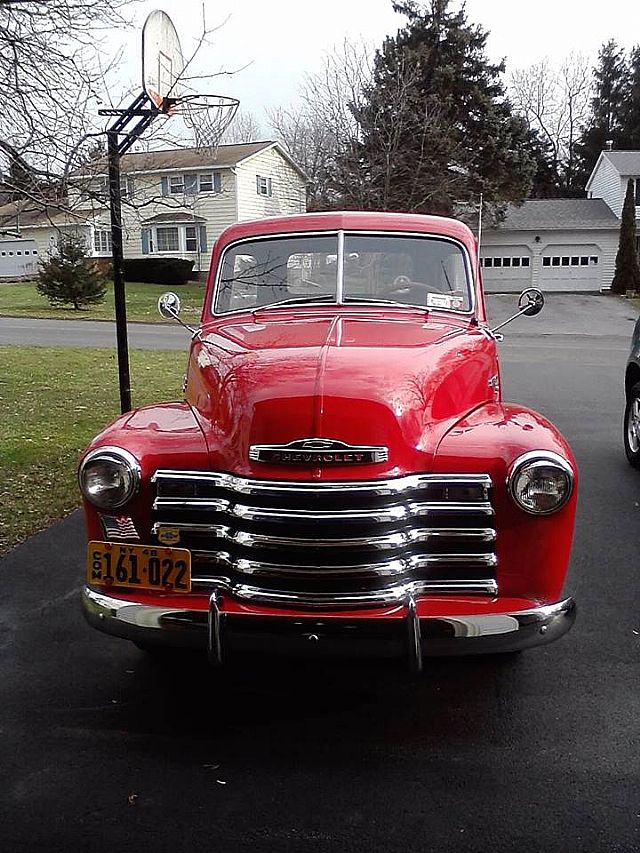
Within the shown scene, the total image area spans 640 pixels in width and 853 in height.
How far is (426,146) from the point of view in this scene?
28.0 m

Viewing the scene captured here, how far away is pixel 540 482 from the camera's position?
2.99 metres

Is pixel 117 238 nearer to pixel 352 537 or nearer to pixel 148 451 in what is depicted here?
pixel 148 451

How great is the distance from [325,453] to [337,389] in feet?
0.96

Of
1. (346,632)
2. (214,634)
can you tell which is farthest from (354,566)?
(214,634)

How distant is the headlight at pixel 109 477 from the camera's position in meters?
3.10

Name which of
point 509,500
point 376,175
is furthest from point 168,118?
point 376,175

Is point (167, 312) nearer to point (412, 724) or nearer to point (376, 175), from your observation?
point (412, 724)

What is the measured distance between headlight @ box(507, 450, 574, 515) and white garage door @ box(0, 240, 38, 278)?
1784 inches

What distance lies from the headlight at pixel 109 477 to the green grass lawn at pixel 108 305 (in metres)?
20.1

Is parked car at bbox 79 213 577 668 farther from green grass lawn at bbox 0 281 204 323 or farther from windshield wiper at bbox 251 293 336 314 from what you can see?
green grass lawn at bbox 0 281 204 323

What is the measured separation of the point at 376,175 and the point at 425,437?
81.7 ft

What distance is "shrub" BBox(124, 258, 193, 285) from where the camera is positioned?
3534cm

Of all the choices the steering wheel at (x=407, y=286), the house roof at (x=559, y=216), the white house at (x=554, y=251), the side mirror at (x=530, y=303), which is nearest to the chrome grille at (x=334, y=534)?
the steering wheel at (x=407, y=286)

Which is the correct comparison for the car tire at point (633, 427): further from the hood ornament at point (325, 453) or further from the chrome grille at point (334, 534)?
the hood ornament at point (325, 453)
